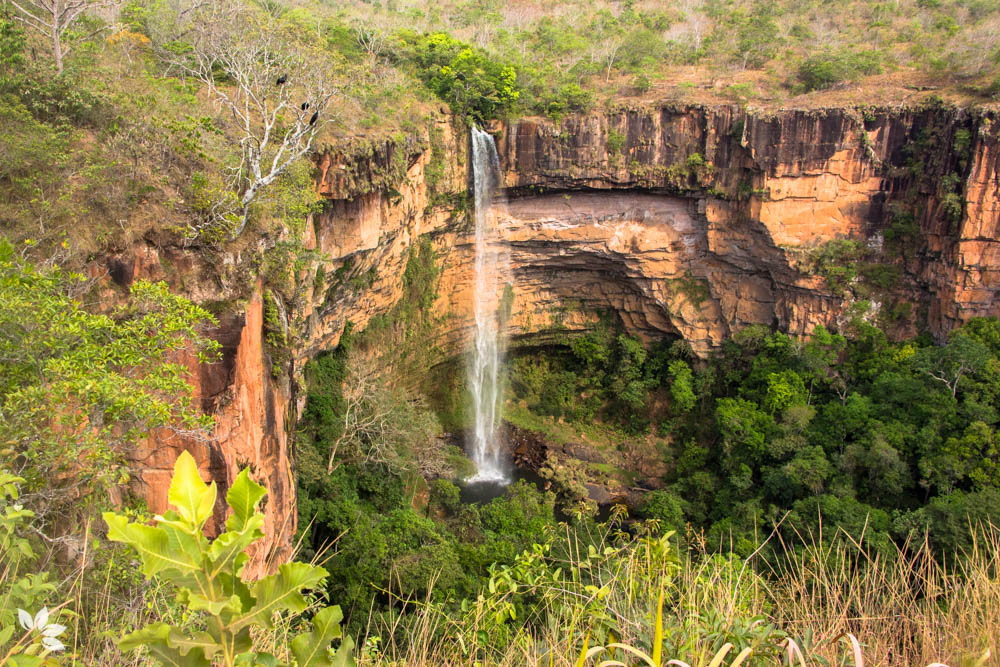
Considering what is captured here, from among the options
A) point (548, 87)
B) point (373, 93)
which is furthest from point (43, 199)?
point (548, 87)

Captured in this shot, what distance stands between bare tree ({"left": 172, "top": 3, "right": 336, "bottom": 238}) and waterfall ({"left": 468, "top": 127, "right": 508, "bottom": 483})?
285 inches

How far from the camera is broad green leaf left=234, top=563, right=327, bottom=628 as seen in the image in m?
1.62

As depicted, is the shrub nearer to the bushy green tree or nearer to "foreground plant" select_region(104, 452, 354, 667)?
the bushy green tree

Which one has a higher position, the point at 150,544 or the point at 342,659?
the point at 150,544

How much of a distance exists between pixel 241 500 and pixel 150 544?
21cm

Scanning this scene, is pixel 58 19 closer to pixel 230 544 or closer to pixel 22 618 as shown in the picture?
pixel 22 618

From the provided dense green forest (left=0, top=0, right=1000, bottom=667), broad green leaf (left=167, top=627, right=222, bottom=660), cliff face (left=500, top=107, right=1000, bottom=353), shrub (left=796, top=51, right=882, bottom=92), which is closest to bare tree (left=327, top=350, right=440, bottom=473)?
dense green forest (left=0, top=0, right=1000, bottom=667)

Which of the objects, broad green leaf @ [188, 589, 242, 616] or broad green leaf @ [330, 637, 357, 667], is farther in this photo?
broad green leaf @ [330, 637, 357, 667]

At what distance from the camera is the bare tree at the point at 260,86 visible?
938 centimetres

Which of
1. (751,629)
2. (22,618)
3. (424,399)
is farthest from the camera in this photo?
(424,399)

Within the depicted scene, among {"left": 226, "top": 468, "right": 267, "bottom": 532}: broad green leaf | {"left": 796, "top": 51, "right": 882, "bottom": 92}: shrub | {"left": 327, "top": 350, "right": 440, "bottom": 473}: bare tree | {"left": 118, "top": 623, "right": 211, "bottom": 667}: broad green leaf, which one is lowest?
{"left": 327, "top": 350, "right": 440, "bottom": 473}: bare tree

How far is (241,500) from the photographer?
1.55 m

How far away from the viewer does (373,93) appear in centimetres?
1562

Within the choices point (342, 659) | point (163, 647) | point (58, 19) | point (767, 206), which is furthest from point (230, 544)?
point (767, 206)
